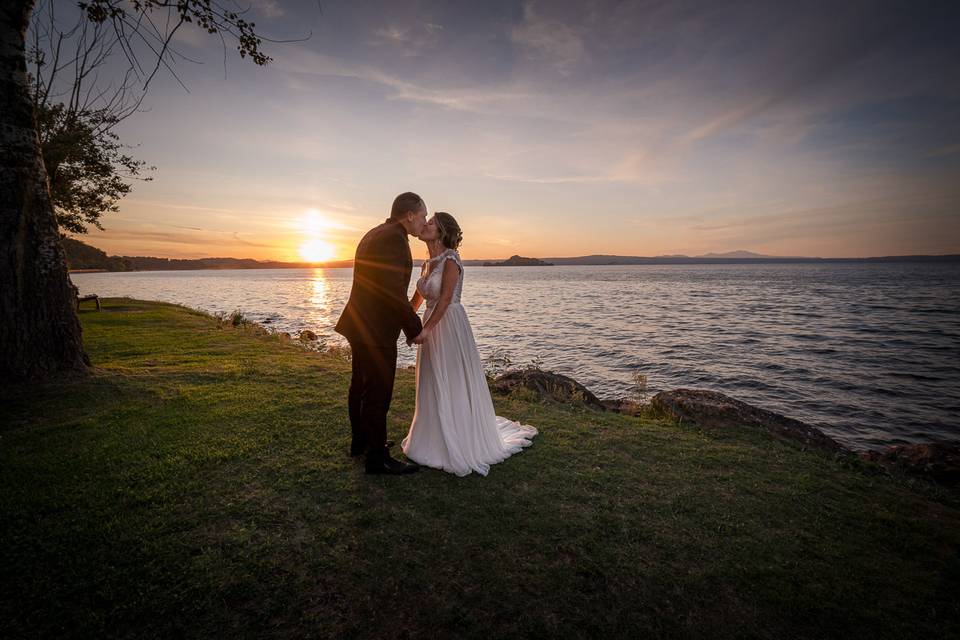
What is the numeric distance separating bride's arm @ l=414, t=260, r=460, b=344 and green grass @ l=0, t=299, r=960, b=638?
2.03 m

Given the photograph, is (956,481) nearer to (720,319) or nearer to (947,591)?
(947,591)

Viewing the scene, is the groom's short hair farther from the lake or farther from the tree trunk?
the lake

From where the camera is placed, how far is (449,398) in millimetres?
5754

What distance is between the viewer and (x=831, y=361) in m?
19.0

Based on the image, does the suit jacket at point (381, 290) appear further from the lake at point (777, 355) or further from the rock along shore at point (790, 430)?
the lake at point (777, 355)

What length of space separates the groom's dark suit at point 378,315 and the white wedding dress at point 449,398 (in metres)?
0.52

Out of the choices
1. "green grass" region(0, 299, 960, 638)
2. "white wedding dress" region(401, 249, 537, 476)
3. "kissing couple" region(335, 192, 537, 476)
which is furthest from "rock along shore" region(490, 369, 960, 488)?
"white wedding dress" region(401, 249, 537, 476)

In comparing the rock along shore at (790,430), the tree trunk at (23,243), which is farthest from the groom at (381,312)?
the tree trunk at (23,243)

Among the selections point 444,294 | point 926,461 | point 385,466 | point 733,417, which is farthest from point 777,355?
point 385,466

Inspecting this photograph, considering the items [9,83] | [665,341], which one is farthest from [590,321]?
[9,83]

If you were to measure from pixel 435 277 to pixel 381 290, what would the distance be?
35.5 inches

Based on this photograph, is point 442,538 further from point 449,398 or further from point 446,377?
point 446,377

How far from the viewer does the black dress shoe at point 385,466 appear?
536cm

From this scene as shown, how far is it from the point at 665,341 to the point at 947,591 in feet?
68.3
